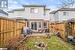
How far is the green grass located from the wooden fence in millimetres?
119

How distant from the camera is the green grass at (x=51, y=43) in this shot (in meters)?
12.6

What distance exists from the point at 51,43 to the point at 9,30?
1.23ft

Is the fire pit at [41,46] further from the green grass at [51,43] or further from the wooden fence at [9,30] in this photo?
the wooden fence at [9,30]

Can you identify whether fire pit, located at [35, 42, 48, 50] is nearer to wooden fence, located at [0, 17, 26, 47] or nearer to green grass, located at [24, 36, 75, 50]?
green grass, located at [24, 36, 75, 50]

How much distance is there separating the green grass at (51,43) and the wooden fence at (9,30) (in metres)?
0.12

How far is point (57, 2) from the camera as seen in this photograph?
41.4 ft

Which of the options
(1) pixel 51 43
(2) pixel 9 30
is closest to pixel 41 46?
(1) pixel 51 43

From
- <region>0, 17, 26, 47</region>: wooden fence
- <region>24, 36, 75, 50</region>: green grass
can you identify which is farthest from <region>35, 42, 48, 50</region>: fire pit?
<region>0, 17, 26, 47</region>: wooden fence

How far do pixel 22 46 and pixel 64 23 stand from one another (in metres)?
0.41

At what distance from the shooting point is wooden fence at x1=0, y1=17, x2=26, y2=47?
41.0ft

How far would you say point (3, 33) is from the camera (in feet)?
41.0

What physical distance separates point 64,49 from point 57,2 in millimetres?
405

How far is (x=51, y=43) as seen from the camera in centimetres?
1262

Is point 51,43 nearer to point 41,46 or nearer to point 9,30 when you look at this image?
point 41,46
